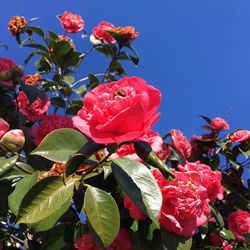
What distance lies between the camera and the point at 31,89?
1367 millimetres

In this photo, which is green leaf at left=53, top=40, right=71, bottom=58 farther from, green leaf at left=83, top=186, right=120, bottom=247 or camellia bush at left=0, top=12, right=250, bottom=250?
green leaf at left=83, top=186, right=120, bottom=247

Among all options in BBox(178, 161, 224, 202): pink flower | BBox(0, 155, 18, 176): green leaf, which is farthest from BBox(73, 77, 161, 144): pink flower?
BBox(178, 161, 224, 202): pink flower

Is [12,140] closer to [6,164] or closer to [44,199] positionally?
[6,164]

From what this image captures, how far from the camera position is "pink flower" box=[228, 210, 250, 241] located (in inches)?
57.1

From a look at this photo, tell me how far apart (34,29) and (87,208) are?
4.97ft

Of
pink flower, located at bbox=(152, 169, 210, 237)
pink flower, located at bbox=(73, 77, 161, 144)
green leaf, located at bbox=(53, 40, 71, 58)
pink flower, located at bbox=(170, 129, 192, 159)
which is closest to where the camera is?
pink flower, located at bbox=(73, 77, 161, 144)

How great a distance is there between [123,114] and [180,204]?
0.89 feet

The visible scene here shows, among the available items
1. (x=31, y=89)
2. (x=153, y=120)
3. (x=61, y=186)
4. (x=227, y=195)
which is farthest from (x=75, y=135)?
(x=227, y=195)

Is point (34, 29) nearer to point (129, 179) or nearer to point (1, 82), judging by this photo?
point (1, 82)

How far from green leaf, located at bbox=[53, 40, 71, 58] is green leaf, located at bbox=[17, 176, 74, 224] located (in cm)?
118

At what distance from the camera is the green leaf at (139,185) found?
0.67 metres

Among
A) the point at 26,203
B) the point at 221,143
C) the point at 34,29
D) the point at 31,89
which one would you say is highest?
the point at 34,29

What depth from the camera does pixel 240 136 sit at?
1.99 metres

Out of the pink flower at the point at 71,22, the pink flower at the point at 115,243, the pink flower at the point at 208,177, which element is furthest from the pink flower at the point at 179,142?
the pink flower at the point at 71,22
